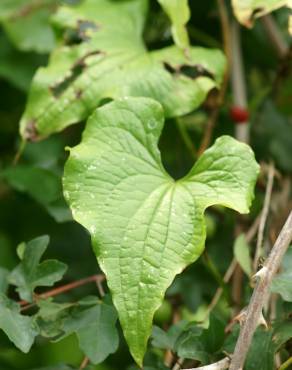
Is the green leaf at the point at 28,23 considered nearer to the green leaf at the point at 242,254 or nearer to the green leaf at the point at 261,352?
the green leaf at the point at 242,254

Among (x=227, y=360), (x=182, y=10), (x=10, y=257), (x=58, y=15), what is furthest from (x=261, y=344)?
(x=10, y=257)

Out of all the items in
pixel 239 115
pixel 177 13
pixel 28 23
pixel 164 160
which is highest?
pixel 177 13

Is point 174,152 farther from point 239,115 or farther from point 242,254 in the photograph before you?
point 242,254

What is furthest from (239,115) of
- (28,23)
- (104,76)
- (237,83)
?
(28,23)

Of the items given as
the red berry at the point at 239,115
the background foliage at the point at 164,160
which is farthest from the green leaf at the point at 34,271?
the red berry at the point at 239,115

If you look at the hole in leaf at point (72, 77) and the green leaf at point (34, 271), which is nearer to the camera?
the green leaf at point (34, 271)

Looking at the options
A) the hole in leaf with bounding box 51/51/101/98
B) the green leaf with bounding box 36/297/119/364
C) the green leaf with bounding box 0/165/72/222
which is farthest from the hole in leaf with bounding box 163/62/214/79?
the green leaf with bounding box 36/297/119/364
